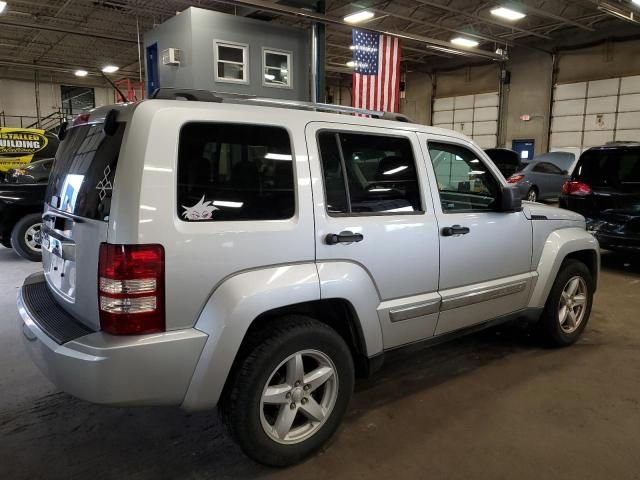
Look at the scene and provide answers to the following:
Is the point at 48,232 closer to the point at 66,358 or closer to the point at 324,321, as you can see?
the point at 66,358

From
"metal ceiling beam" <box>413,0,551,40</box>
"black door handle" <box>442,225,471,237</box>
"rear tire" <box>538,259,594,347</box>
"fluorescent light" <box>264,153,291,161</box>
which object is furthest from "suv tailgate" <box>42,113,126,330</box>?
"metal ceiling beam" <box>413,0,551,40</box>

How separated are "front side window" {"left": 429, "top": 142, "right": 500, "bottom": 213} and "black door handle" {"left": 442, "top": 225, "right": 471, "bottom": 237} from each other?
0.11 meters

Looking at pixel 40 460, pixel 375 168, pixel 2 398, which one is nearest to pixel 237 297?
pixel 375 168

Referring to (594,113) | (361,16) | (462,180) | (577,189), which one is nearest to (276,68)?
(361,16)

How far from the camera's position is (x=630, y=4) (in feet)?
39.3

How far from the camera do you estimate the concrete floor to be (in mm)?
2348

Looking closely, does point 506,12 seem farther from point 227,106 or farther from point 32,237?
point 227,106

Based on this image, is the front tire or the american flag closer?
the front tire

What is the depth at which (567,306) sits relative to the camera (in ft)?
12.6

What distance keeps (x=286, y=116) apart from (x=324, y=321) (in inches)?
43.0

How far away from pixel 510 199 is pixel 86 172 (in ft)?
8.36

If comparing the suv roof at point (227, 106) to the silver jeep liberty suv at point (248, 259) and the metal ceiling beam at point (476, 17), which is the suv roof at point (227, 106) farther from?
the metal ceiling beam at point (476, 17)

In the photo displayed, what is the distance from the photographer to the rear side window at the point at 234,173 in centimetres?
199

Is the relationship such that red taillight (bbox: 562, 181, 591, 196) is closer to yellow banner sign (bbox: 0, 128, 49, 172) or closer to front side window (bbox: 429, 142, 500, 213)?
front side window (bbox: 429, 142, 500, 213)
